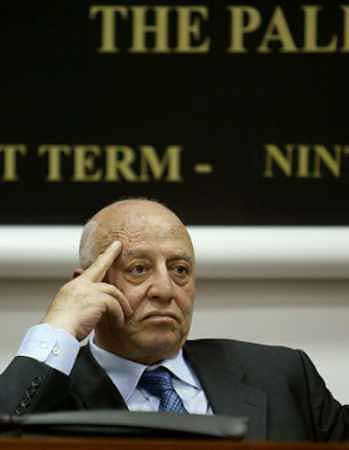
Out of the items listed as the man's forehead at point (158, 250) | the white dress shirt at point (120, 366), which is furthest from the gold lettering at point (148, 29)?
the white dress shirt at point (120, 366)

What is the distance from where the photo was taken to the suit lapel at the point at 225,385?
2666 millimetres

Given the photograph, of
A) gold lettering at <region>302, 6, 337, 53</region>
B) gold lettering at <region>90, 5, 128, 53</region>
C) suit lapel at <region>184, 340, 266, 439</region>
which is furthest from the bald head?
gold lettering at <region>302, 6, 337, 53</region>

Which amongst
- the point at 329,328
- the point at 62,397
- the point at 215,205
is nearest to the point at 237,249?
the point at 215,205

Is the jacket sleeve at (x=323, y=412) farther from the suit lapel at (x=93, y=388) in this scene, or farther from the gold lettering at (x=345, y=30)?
the gold lettering at (x=345, y=30)

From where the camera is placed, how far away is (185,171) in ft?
11.2

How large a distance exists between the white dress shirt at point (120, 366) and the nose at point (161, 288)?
172mm

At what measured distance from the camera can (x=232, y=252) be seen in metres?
3.34

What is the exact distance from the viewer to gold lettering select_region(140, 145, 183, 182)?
3.43 meters

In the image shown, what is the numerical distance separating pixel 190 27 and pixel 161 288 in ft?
3.59

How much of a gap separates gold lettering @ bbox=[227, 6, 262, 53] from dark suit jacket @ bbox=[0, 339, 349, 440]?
3.18 ft

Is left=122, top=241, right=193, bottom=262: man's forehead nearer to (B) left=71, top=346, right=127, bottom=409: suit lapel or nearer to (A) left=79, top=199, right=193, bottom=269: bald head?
A: (A) left=79, top=199, right=193, bottom=269: bald head

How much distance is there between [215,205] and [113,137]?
355mm

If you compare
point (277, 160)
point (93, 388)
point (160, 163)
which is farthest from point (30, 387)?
point (277, 160)

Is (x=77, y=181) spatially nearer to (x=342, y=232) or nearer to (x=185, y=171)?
(x=185, y=171)
